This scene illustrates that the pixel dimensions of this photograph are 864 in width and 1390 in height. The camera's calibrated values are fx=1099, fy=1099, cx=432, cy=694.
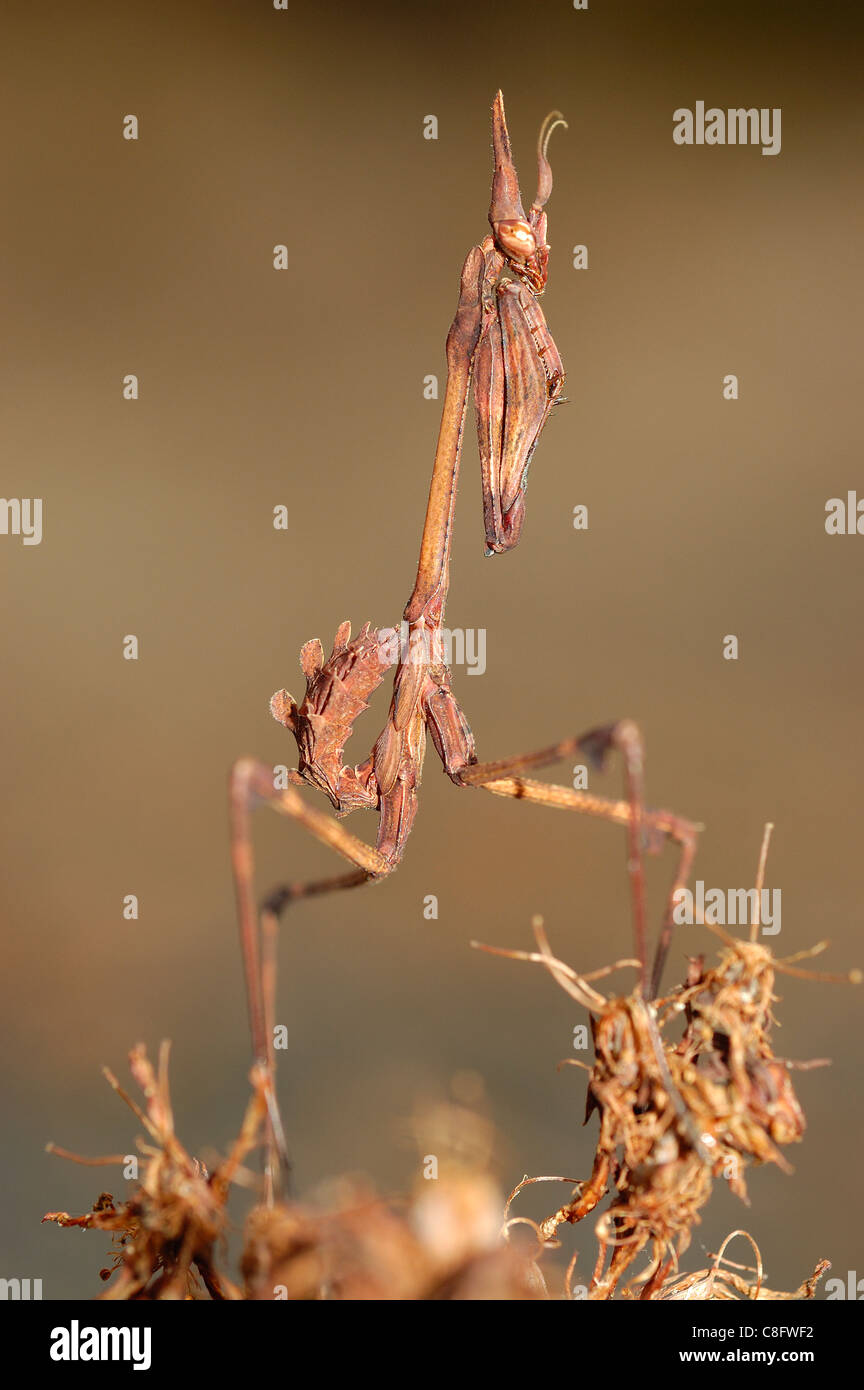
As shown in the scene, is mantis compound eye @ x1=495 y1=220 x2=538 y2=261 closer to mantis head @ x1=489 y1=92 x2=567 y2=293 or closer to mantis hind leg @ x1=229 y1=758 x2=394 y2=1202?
mantis head @ x1=489 y1=92 x2=567 y2=293

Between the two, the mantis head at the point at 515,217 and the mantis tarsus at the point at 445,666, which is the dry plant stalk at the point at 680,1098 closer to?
the mantis tarsus at the point at 445,666

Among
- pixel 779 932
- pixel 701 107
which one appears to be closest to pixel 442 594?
pixel 779 932

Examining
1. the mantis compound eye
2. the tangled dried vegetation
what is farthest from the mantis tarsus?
the tangled dried vegetation

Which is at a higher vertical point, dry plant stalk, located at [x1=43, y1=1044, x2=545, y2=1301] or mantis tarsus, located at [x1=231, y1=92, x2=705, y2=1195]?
mantis tarsus, located at [x1=231, y1=92, x2=705, y2=1195]

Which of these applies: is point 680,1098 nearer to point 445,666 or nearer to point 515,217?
point 445,666

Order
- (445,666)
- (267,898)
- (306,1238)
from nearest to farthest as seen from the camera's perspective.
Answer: (306,1238) < (267,898) < (445,666)

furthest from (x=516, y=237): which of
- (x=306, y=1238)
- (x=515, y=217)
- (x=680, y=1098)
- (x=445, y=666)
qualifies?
(x=306, y=1238)

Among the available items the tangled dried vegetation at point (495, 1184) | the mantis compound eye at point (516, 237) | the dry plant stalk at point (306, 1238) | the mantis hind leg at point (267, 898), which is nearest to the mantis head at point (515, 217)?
the mantis compound eye at point (516, 237)

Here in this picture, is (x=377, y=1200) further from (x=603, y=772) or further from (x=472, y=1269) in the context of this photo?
(x=603, y=772)
